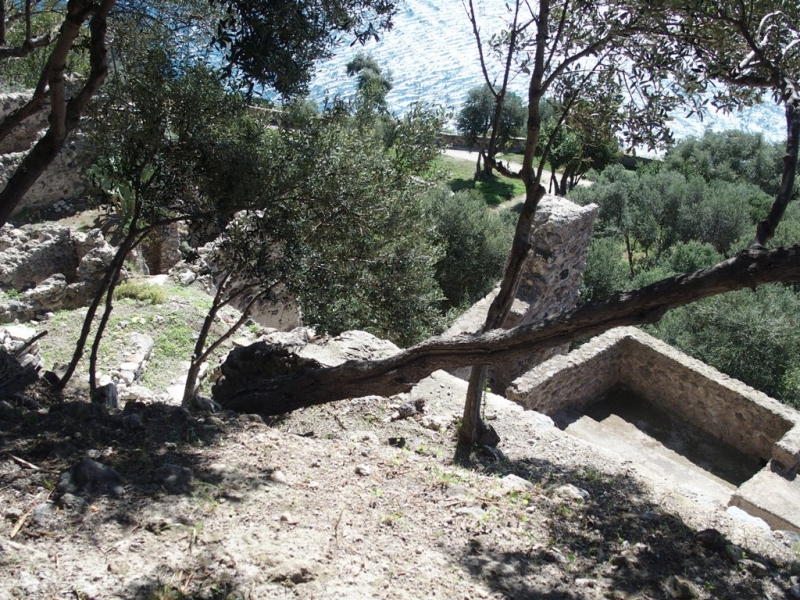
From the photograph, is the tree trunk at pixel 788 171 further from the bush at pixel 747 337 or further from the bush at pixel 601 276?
the bush at pixel 601 276

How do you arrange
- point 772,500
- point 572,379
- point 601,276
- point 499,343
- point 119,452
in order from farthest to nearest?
point 601,276
point 572,379
point 772,500
point 499,343
point 119,452

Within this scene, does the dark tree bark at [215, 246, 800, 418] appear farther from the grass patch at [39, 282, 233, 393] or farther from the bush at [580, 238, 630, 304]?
the bush at [580, 238, 630, 304]

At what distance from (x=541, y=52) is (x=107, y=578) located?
505 centimetres

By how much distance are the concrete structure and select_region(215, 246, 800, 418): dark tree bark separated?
4.85m

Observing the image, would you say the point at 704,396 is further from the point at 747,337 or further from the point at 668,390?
the point at 747,337

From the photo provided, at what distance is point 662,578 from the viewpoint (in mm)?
4348

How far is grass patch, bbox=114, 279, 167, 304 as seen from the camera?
12.2m

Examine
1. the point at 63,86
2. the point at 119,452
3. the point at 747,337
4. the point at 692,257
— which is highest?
the point at 63,86

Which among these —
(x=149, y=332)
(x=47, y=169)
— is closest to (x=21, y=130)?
(x=47, y=169)

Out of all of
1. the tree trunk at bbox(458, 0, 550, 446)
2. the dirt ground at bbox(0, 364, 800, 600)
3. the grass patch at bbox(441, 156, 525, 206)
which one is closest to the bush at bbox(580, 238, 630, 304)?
the grass patch at bbox(441, 156, 525, 206)

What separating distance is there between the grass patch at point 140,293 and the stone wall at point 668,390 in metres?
6.53

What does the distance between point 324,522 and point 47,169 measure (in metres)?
16.3

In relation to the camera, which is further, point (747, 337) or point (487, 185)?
point (487, 185)

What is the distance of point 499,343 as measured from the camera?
5.57 meters
